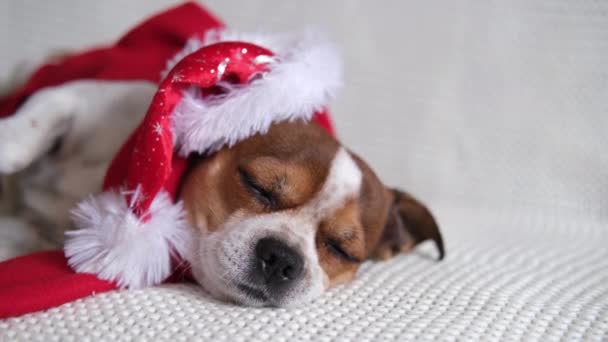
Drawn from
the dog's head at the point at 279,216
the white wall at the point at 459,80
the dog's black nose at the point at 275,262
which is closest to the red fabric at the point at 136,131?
the dog's head at the point at 279,216

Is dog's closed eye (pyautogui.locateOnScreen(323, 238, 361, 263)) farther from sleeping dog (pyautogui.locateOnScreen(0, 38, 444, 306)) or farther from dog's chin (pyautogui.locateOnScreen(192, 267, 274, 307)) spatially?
dog's chin (pyautogui.locateOnScreen(192, 267, 274, 307))

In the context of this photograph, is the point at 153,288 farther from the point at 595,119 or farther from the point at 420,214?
the point at 595,119

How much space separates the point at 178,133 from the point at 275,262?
16.2 inches

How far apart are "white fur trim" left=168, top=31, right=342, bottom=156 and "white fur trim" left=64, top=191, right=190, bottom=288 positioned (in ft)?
0.62

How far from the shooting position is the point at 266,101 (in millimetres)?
1325

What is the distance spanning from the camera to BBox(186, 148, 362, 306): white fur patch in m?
1.22

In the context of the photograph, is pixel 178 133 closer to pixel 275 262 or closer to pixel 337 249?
pixel 275 262

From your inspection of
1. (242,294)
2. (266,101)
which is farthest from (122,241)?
(266,101)

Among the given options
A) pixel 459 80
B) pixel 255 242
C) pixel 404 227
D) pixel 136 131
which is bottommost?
pixel 404 227

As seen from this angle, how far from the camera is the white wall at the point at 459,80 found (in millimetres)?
2037

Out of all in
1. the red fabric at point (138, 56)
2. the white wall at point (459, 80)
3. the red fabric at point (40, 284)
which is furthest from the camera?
the white wall at point (459, 80)

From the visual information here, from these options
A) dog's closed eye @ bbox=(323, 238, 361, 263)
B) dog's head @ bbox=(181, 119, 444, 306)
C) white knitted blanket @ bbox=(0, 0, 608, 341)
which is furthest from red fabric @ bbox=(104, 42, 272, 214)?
dog's closed eye @ bbox=(323, 238, 361, 263)

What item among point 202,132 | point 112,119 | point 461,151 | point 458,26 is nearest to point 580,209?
point 461,151

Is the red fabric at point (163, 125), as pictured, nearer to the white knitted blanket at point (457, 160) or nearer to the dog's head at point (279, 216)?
the dog's head at point (279, 216)
